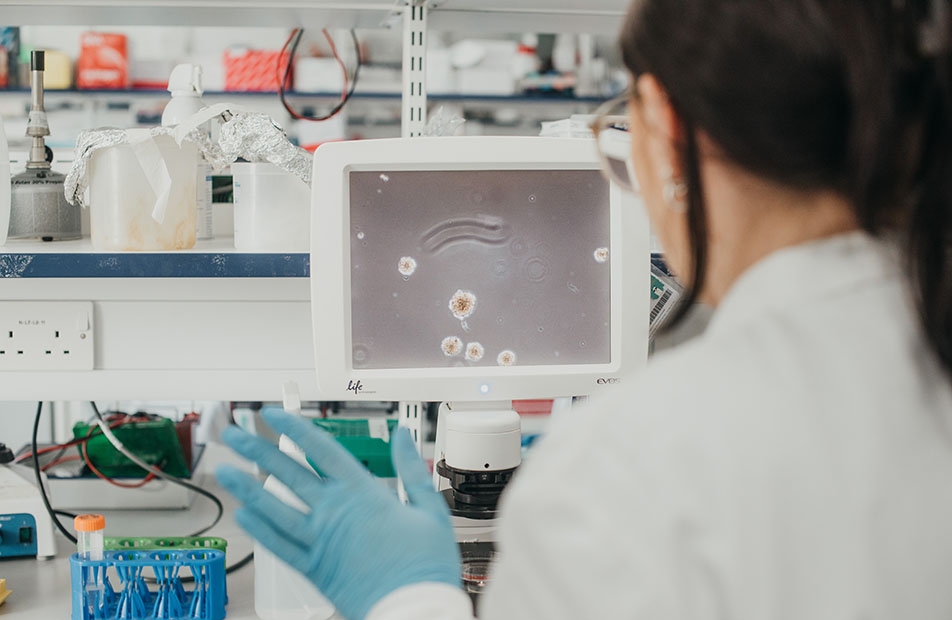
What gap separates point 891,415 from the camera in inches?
20.9

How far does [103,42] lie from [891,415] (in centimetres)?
430

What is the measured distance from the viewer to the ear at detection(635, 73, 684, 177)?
610 mm

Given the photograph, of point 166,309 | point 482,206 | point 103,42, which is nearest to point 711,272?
point 482,206

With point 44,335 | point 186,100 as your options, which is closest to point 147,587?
point 44,335

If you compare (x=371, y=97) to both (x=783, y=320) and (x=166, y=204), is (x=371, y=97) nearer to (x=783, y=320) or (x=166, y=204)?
(x=166, y=204)

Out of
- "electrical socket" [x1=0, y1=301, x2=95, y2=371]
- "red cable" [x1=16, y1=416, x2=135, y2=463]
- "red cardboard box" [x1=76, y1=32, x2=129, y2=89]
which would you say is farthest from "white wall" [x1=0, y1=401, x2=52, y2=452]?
"red cardboard box" [x1=76, y1=32, x2=129, y2=89]

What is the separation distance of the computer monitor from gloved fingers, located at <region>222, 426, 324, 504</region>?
1.16 feet

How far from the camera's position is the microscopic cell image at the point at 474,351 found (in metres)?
1.26

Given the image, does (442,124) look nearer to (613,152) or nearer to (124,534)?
(613,152)

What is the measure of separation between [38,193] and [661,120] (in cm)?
108

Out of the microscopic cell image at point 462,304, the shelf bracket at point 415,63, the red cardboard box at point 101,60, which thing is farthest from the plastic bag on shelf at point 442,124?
the red cardboard box at point 101,60

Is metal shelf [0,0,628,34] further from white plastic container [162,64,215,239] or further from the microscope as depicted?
the microscope

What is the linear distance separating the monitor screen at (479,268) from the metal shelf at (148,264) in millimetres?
113

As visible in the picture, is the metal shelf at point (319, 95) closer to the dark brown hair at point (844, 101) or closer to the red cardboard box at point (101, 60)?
the red cardboard box at point (101, 60)
